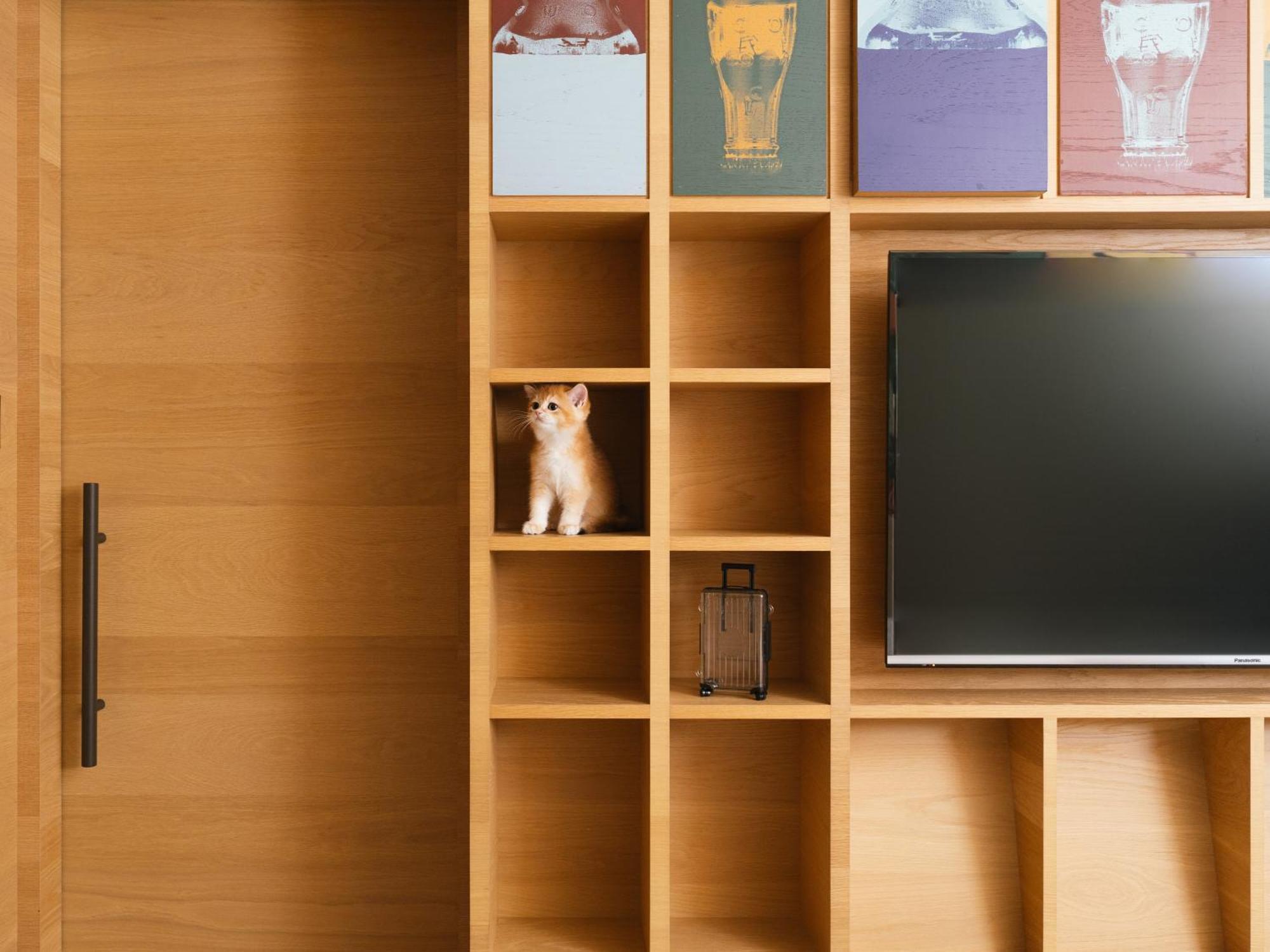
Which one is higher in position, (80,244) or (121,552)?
(80,244)

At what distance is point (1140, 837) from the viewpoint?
5.22 ft

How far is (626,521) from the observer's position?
157cm

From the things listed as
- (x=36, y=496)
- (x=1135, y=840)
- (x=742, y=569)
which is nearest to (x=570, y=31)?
(x=742, y=569)

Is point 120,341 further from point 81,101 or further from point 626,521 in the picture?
point 626,521

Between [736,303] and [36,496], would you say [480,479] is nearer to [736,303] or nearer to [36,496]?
[736,303]

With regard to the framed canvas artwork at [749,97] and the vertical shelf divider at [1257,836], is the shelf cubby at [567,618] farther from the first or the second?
the vertical shelf divider at [1257,836]

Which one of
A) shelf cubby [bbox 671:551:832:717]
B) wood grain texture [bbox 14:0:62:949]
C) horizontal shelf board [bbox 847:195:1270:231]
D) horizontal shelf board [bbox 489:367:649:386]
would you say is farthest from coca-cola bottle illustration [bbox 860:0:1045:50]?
wood grain texture [bbox 14:0:62:949]

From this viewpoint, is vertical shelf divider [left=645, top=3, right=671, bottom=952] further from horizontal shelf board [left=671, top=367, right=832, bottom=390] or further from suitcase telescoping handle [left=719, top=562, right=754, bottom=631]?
suitcase telescoping handle [left=719, top=562, right=754, bottom=631]

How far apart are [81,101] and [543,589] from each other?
128 cm

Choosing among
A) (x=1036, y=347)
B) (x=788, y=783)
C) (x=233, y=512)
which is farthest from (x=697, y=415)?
(x=233, y=512)

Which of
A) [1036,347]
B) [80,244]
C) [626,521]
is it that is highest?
[80,244]

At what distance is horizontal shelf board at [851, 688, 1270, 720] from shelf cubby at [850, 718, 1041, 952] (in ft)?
0.48

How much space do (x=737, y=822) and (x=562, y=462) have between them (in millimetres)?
769

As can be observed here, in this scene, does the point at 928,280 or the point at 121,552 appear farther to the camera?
the point at 121,552
